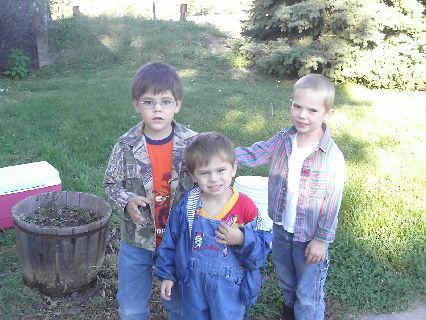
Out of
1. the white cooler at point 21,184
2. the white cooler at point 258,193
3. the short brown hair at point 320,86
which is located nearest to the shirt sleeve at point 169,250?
the short brown hair at point 320,86

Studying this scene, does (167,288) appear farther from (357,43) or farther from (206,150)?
(357,43)

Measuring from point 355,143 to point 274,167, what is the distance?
409cm

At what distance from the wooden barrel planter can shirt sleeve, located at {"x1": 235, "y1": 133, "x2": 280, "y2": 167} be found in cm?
110

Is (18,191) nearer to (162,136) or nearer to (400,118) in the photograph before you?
(162,136)

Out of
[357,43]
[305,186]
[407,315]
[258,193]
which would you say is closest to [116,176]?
[305,186]

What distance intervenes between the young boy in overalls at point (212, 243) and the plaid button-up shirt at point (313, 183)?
47cm

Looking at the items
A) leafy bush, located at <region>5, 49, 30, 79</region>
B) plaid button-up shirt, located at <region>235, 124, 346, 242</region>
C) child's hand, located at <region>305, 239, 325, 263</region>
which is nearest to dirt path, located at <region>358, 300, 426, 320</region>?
child's hand, located at <region>305, 239, 325, 263</region>

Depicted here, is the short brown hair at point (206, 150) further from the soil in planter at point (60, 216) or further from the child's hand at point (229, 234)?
the soil in planter at point (60, 216)

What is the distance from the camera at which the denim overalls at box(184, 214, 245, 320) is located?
2.30 m

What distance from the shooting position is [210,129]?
22.7ft

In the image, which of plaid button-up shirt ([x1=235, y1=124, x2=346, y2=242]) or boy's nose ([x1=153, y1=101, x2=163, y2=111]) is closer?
boy's nose ([x1=153, y1=101, x2=163, y2=111])

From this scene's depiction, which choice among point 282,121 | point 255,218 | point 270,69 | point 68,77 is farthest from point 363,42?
point 255,218

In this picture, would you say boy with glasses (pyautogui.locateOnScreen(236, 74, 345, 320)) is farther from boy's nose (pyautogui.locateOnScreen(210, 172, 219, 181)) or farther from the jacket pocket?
boy's nose (pyautogui.locateOnScreen(210, 172, 219, 181))

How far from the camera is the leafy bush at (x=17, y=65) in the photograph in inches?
414
